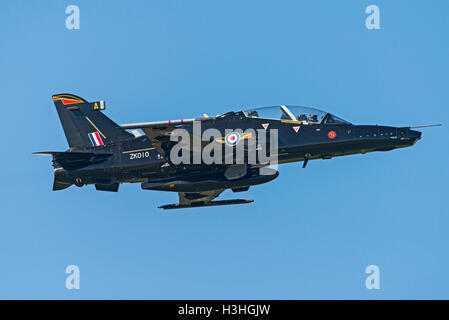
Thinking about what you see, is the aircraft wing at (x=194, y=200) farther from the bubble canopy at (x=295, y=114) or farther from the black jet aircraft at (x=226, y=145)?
the bubble canopy at (x=295, y=114)

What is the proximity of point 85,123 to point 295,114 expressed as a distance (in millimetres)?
8939

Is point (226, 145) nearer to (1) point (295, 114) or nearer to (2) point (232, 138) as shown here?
(2) point (232, 138)

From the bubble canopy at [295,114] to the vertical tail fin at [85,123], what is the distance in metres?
5.45

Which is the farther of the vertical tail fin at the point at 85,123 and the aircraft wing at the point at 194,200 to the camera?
the aircraft wing at the point at 194,200

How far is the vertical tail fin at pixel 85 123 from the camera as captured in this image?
30609 millimetres

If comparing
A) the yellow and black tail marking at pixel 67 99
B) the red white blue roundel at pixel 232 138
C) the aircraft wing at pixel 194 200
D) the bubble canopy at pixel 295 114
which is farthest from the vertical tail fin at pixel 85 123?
the bubble canopy at pixel 295 114

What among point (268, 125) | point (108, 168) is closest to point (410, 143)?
point (268, 125)

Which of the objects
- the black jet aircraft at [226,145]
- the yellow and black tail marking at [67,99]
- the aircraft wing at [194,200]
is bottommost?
the aircraft wing at [194,200]

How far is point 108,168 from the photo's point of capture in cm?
2945

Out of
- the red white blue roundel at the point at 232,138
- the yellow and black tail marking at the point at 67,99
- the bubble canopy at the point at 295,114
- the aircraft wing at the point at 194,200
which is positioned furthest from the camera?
the aircraft wing at the point at 194,200

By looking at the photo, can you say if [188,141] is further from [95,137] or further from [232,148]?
[95,137]

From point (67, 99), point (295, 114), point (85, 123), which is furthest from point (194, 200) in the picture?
point (67, 99)

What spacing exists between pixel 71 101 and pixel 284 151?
32.2 ft

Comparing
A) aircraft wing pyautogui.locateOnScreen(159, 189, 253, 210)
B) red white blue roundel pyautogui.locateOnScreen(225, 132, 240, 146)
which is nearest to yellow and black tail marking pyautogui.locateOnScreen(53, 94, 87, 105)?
aircraft wing pyautogui.locateOnScreen(159, 189, 253, 210)
